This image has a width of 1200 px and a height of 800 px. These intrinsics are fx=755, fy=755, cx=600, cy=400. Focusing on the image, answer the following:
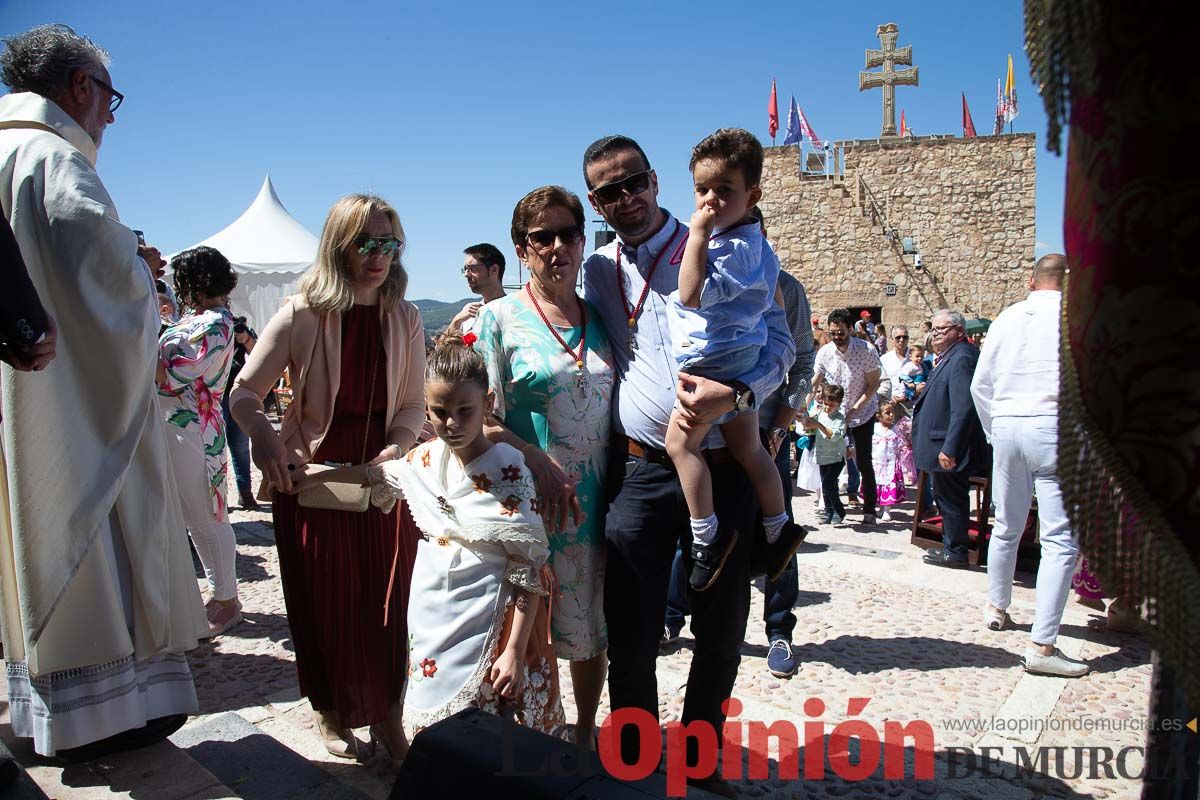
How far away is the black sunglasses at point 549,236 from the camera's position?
7.85 feet

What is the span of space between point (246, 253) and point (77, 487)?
15211 mm

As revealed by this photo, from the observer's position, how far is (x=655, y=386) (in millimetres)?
2424

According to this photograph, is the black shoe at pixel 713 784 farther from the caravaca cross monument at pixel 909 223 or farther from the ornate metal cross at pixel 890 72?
the ornate metal cross at pixel 890 72

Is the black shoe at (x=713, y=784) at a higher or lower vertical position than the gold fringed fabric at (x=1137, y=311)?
lower

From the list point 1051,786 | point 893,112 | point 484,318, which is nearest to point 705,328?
point 484,318

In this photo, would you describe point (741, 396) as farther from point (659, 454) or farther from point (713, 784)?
point (713, 784)

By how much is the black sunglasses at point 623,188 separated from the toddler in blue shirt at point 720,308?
162mm

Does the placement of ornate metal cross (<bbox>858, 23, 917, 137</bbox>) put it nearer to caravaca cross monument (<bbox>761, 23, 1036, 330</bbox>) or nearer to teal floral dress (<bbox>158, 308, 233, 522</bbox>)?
caravaca cross monument (<bbox>761, 23, 1036, 330</bbox>)

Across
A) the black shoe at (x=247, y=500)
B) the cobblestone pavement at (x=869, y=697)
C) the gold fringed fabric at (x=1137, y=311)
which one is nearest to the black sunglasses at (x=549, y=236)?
the gold fringed fabric at (x=1137, y=311)

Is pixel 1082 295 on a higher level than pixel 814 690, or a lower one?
higher

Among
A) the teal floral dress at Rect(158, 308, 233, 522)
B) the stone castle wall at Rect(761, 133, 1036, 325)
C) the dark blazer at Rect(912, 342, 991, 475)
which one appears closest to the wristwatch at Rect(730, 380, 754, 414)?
the teal floral dress at Rect(158, 308, 233, 522)

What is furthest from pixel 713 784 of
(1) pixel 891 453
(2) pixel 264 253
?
(2) pixel 264 253

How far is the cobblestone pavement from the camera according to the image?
8.68 feet

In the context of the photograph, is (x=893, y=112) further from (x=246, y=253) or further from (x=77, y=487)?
(x=77, y=487)
